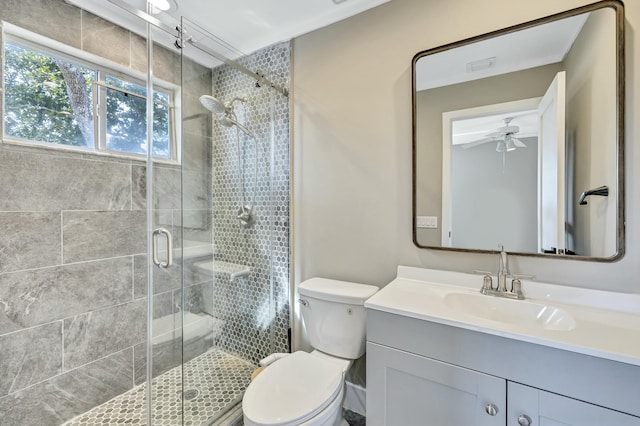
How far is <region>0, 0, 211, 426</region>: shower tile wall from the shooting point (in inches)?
55.9

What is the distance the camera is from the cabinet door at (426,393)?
0.92 m

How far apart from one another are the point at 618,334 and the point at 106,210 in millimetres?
2551

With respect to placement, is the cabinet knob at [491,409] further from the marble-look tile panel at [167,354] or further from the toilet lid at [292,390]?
the marble-look tile panel at [167,354]

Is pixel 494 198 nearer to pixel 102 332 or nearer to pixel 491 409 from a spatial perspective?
pixel 491 409

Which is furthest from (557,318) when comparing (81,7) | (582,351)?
(81,7)

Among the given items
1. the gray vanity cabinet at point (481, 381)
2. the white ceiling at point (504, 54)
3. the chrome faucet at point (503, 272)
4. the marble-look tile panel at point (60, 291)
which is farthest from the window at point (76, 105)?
the chrome faucet at point (503, 272)

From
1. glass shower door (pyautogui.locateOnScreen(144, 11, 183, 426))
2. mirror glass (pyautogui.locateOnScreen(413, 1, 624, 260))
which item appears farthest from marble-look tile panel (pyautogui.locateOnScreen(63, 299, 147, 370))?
mirror glass (pyautogui.locateOnScreen(413, 1, 624, 260))

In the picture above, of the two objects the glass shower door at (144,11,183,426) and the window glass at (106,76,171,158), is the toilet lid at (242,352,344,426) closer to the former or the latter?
the glass shower door at (144,11,183,426)

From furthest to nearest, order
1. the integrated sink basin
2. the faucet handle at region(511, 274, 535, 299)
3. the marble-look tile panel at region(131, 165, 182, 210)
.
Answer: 1. the marble-look tile panel at region(131, 165, 182, 210)
2. the faucet handle at region(511, 274, 535, 299)
3. the integrated sink basin

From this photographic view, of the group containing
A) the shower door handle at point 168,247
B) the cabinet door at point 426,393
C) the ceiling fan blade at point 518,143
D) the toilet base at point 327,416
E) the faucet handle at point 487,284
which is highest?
the ceiling fan blade at point 518,143

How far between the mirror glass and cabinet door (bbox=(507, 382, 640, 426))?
59 centimetres

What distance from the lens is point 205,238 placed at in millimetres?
1716

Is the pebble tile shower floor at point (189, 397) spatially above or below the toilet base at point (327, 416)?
below

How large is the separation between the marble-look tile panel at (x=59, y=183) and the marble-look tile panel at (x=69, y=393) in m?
0.98
